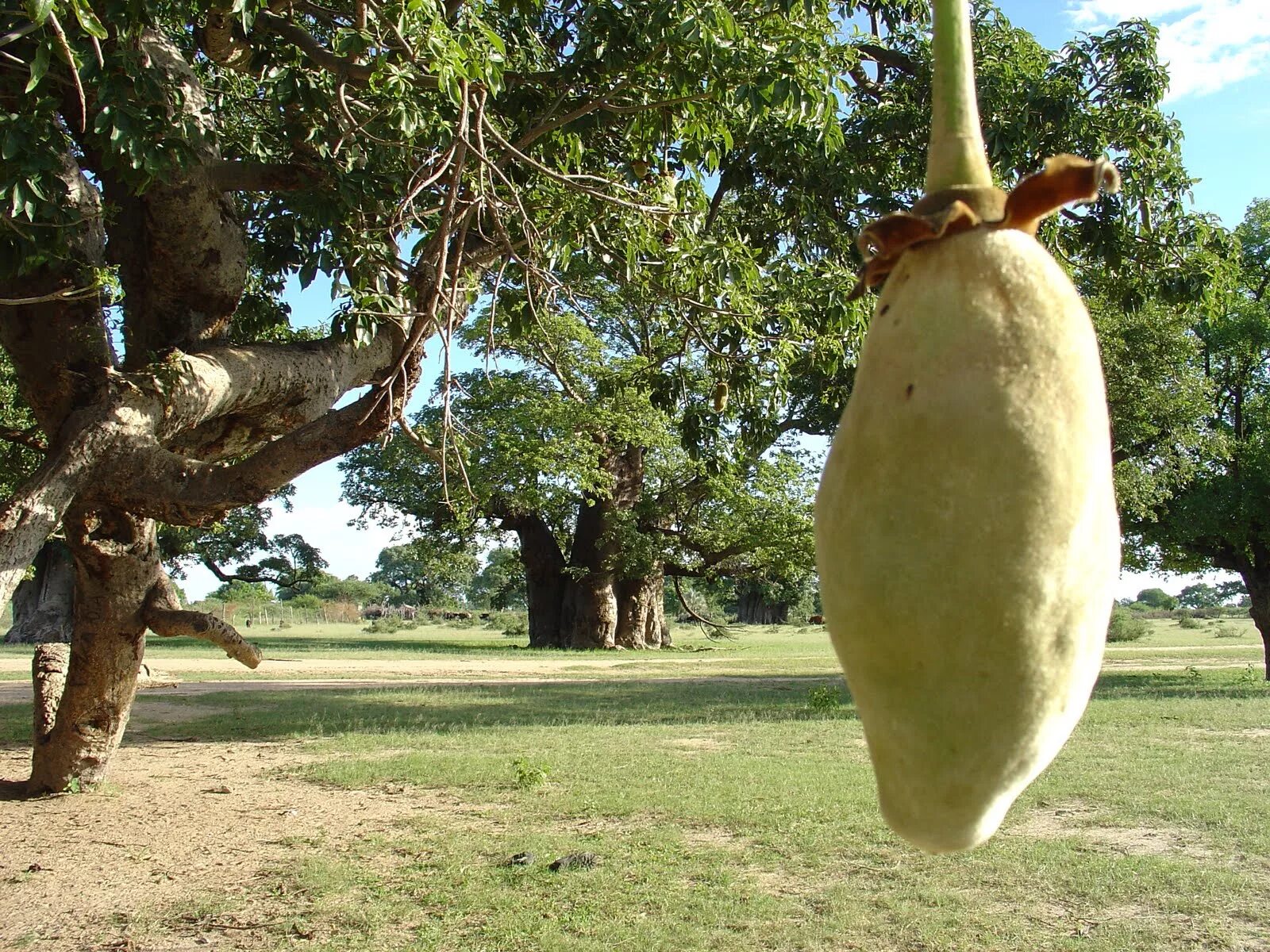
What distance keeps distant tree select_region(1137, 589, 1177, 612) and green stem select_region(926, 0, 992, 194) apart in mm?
97797

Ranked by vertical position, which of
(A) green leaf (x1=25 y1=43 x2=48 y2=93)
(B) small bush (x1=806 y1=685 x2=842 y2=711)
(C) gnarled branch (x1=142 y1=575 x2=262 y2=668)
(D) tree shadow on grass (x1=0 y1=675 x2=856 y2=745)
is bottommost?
(D) tree shadow on grass (x1=0 y1=675 x2=856 y2=745)

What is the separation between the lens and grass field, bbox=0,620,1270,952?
17.9ft

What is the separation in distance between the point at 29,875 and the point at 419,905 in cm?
222

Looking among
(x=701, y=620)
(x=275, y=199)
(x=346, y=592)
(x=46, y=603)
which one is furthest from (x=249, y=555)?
(x=346, y=592)

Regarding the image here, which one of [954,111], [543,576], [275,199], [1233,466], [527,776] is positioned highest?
[1233,466]

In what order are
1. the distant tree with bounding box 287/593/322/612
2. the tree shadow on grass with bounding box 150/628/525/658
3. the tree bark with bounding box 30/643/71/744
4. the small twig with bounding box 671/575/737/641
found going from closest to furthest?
the tree bark with bounding box 30/643/71/744 → the small twig with bounding box 671/575/737/641 → the tree shadow on grass with bounding box 150/628/525/658 → the distant tree with bounding box 287/593/322/612

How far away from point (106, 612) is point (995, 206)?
22.5 ft

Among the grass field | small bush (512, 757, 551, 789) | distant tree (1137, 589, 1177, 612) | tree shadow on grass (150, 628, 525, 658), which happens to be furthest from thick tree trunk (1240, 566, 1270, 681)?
distant tree (1137, 589, 1177, 612)

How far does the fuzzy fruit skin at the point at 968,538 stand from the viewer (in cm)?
61

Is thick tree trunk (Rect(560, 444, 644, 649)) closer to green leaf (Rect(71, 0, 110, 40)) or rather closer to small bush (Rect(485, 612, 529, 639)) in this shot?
small bush (Rect(485, 612, 529, 639))

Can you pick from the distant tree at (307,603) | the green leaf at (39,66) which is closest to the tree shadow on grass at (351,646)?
the green leaf at (39,66)

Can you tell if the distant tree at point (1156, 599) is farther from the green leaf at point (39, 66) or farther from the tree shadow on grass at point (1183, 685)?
the green leaf at point (39, 66)

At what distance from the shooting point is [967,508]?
2.00 feet

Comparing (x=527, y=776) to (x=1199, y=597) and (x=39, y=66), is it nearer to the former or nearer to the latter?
(x=39, y=66)
